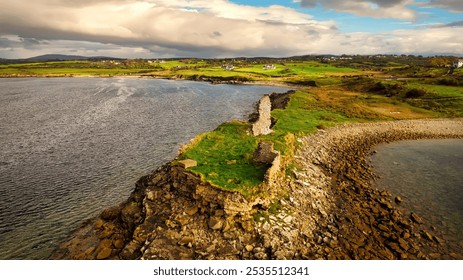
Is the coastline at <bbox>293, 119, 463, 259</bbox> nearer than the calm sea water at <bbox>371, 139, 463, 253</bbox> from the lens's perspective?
Yes

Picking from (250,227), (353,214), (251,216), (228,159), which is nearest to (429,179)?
(353,214)

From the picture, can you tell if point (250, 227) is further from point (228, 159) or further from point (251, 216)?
point (228, 159)

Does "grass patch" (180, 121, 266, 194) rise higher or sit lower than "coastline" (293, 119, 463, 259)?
higher

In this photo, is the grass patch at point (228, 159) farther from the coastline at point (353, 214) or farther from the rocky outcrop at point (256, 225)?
the coastline at point (353, 214)

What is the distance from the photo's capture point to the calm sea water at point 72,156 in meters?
25.1

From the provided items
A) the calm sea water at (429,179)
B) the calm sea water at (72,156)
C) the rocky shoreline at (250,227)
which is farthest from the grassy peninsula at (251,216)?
the calm sea water at (72,156)

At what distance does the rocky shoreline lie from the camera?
61.4 ft

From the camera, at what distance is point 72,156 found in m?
41.8

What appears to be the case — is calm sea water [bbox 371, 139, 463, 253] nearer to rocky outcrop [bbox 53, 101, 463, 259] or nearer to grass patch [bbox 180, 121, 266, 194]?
rocky outcrop [bbox 53, 101, 463, 259]

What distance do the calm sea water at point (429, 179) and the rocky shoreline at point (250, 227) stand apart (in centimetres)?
171

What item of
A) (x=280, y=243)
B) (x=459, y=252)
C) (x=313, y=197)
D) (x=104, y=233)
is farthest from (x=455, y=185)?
(x=104, y=233)

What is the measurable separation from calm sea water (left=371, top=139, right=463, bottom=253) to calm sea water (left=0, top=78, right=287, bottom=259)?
86.0 feet

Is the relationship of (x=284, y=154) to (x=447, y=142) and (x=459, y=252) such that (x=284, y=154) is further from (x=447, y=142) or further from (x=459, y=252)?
(x=447, y=142)

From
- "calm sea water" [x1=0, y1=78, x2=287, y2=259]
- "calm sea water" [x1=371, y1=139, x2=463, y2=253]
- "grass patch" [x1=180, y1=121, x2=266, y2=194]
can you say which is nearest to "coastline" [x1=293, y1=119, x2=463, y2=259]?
"calm sea water" [x1=371, y1=139, x2=463, y2=253]
